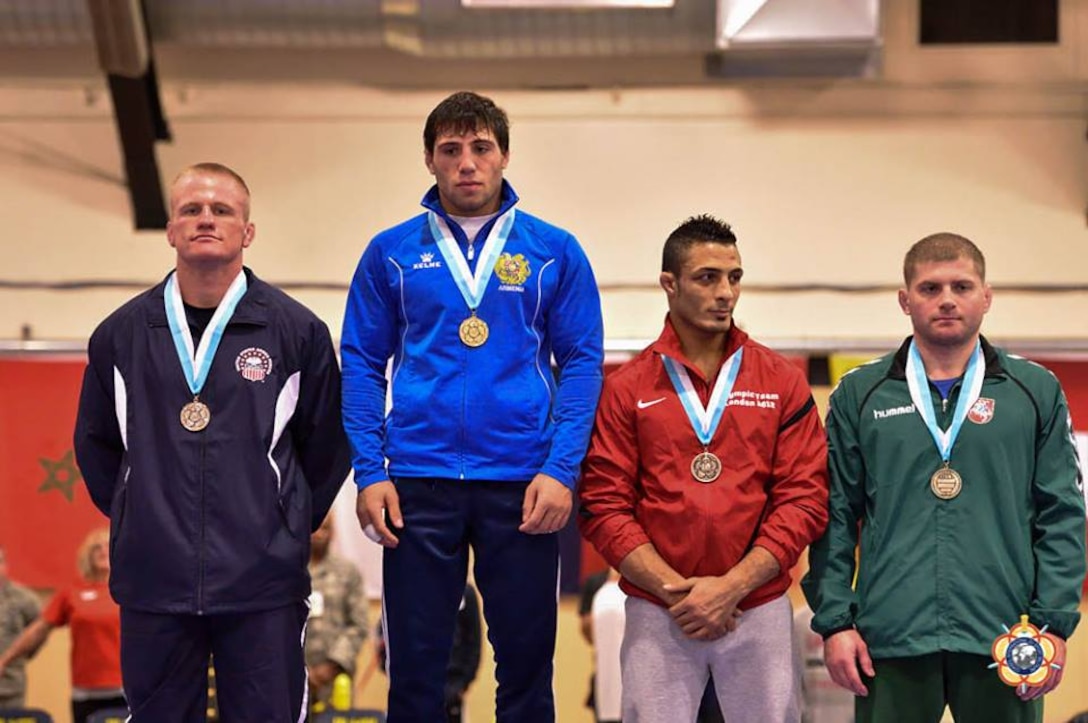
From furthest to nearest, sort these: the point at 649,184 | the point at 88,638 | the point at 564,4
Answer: the point at 649,184, the point at 564,4, the point at 88,638

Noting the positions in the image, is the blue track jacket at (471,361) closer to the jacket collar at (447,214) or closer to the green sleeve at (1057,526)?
the jacket collar at (447,214)

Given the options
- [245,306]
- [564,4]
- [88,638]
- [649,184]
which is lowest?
[88,638]

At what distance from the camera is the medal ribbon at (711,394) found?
3.56 metres

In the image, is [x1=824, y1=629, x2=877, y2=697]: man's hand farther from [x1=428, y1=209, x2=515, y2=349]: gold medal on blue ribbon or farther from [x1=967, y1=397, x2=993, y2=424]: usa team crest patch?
[x1=428, y1=209, x2=515, y2=349]: gold medal on blue ribbon

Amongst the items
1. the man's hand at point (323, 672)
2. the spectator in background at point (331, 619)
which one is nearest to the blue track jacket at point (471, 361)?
the spectator in background at point (331, 619)

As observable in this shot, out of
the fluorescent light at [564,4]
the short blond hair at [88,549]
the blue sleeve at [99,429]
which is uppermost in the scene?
the fluorescent light at [564,4]

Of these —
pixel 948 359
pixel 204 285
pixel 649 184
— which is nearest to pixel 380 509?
pixel 204 285

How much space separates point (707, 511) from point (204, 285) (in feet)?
4.69

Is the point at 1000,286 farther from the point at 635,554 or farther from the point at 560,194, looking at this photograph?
the point at 635,554

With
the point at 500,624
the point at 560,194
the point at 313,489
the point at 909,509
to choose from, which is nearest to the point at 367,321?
the point at 313,489

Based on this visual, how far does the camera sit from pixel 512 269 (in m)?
3.60

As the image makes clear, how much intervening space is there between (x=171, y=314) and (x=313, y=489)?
0.59 meters

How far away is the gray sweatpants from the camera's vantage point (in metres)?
3.47

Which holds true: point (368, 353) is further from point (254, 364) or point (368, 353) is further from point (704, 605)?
point (704, 605)
